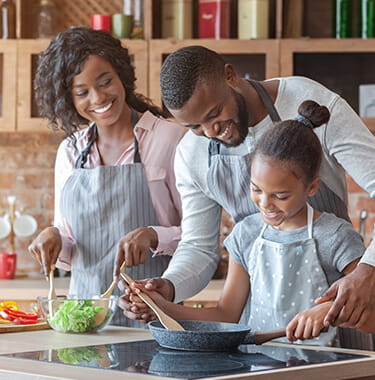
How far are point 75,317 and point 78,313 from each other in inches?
0.4

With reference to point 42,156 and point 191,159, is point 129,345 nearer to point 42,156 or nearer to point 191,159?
point 191,159

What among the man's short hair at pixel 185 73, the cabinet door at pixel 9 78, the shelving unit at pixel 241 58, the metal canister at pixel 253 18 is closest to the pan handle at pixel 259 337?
the man's short hair at pixel 185 73

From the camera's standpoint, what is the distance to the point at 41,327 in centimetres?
185

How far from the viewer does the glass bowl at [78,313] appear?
175 centimetres

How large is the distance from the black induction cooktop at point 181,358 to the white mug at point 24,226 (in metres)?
2.49

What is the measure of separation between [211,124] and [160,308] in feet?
1.36

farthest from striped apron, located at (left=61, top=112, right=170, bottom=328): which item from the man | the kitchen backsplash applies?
the kitchen backsplash

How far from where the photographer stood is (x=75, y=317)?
1740 millimetres

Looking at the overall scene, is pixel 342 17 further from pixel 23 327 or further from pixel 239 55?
pixel 23 327

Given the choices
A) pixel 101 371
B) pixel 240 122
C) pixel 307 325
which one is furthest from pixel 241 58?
pixel 101 371

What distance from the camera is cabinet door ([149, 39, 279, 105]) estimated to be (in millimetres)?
3613

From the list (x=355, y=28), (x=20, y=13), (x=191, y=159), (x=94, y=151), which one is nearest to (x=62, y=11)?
(x=20, y=13)

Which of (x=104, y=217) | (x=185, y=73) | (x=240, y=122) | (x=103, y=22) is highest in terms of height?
(x=103, y=22)

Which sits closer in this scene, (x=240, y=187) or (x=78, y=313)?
(x=78, y=313)
